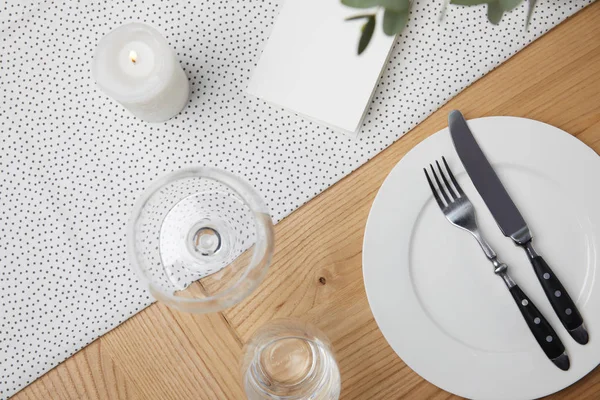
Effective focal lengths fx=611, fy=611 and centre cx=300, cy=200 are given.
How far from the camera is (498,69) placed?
0.69m

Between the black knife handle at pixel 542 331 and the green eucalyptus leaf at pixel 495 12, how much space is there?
0.30m

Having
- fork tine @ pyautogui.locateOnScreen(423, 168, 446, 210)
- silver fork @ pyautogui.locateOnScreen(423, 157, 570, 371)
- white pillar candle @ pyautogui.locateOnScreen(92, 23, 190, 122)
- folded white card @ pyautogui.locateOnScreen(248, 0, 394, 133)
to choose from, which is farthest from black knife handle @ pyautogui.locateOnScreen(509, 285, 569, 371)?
white pillar candle @ pyautogui.locateOnScreen(92, 23, 190, 122)

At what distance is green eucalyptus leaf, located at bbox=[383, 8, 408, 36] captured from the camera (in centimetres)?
69

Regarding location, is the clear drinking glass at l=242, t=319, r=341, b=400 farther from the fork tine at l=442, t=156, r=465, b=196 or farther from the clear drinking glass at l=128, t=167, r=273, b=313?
the fork tine at l=442, t=156, r=465, b=196

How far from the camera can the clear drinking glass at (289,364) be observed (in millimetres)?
666

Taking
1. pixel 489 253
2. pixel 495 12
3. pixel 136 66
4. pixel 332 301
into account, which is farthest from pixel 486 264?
pixel 136 66

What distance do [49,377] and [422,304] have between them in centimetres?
43

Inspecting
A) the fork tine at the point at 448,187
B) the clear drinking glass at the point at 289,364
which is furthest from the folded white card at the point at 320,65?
the clear drinking glass at the point at 289,364

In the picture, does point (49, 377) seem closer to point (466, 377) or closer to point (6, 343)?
point (6, 343)

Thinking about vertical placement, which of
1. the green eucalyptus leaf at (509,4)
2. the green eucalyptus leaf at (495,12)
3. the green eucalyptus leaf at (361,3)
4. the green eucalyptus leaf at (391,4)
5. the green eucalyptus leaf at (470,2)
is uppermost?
the green eucalyptus leaf at (361,3)

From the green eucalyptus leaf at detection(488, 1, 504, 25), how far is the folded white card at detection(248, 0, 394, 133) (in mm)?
111

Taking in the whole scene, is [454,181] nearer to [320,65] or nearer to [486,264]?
[486,264]

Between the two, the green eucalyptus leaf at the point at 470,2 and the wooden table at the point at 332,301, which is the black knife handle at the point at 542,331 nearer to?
the wooden table at the point at 332,301

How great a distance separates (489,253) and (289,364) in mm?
252
